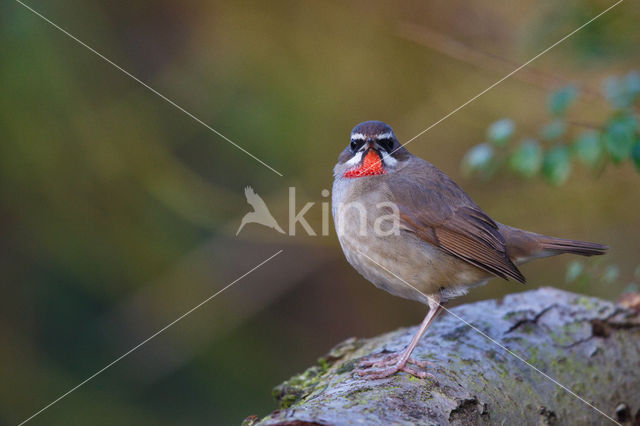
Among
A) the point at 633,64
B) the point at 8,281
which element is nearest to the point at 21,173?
the point at 8,281

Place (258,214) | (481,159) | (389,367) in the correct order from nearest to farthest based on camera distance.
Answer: (389,367) → (481,159) → (258,214)

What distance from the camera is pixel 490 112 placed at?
24.5 ft

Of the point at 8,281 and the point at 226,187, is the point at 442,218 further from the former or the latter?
the point at 8,281

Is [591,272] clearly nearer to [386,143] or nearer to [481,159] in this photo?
[481,159]

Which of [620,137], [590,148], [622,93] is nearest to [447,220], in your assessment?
[590,148]

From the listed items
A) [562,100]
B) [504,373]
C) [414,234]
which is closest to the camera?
[504,373]

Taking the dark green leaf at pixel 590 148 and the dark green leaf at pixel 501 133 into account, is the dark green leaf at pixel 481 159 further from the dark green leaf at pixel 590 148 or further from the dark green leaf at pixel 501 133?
the dark green leaf at pixel 590 148

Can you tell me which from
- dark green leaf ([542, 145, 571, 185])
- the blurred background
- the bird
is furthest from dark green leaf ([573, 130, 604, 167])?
the bird

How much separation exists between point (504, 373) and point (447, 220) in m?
1.21

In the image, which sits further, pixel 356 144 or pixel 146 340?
pixel 146 340

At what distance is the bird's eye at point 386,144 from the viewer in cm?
453

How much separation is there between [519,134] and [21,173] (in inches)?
208

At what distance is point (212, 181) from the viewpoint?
7172 millimetres

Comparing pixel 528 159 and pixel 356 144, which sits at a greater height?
pixel 528 159
